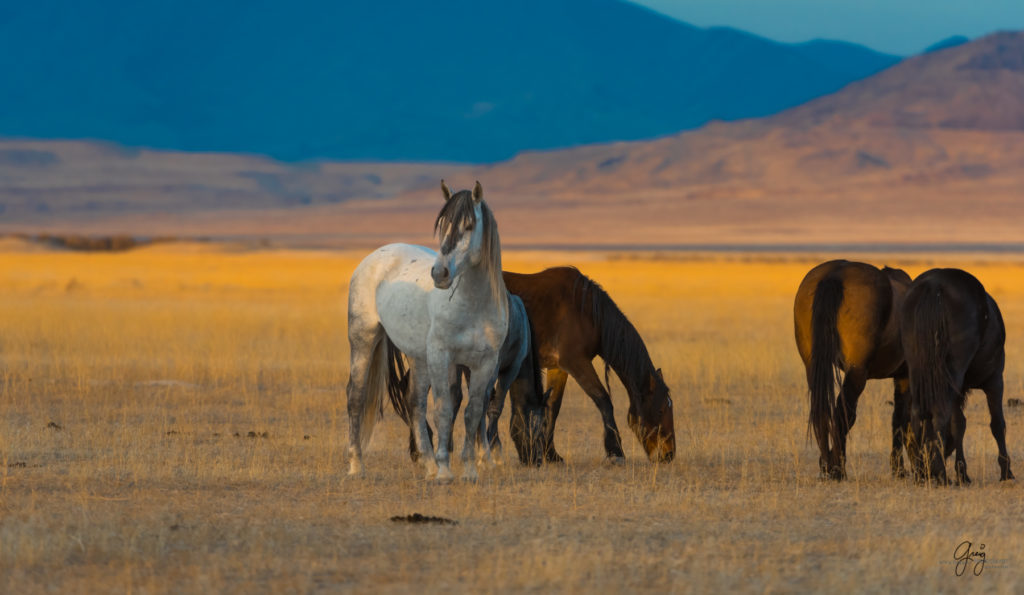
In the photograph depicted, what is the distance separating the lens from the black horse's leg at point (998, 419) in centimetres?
1009

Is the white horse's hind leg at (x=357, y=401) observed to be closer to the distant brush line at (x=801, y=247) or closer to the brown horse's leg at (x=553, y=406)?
the brown horse's leg at (x=553, y=406)

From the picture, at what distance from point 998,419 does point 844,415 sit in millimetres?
1033

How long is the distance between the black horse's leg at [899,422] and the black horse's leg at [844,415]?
0.45 metres

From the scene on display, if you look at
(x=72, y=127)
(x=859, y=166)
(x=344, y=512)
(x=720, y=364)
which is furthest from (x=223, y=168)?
(x=344, y=512)

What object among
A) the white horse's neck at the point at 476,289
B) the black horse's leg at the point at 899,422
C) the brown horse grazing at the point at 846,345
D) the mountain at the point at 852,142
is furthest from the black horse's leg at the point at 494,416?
the mountain at the point at 852,142

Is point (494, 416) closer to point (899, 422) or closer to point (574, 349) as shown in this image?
point (574, 349)

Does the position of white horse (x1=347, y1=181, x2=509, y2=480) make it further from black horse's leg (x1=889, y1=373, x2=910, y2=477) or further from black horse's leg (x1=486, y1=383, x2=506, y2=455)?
black horse's leg (x1=889, y1=373, x2=910, y2=477)

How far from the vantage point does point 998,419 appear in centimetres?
1009

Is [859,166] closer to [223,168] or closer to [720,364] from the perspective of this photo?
[223,168]

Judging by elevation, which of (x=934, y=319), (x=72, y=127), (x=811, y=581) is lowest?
(x=811, y=581)

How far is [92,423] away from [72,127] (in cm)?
18559

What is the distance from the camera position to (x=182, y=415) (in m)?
14.6

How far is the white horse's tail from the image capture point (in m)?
11.1

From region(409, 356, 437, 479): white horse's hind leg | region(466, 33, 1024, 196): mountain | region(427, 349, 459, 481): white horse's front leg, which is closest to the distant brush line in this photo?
region(466, 33, 1024, 196): mountain
